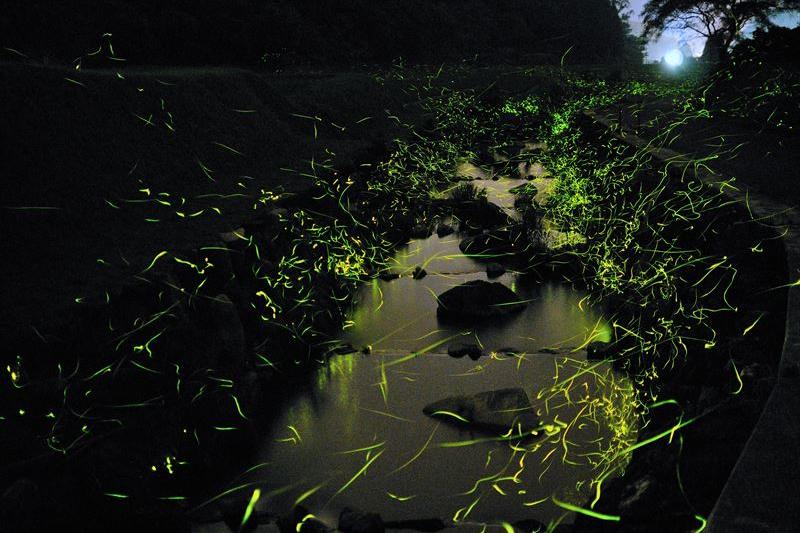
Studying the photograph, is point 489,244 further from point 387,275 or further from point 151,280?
point 151,280

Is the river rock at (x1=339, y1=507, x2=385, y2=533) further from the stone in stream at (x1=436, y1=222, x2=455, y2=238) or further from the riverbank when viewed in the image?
the stone in stream at (x1=436, y1=222, x2=455, y2=238)

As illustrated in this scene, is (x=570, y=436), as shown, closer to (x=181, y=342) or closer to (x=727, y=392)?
(x=727, y=392)

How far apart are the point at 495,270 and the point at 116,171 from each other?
179 inches

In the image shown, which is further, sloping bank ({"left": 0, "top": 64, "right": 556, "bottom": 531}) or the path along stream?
the path along stream

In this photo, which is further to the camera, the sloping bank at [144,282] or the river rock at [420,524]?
the river rock at [420,524]

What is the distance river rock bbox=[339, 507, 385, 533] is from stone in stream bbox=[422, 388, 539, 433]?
1.40 metres

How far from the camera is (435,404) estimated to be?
5625mm

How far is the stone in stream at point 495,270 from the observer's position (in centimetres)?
871

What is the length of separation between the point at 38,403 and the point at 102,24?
20.1 metres

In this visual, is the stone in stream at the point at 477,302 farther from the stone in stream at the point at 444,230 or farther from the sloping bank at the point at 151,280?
the stone in stream at the point at 444,230

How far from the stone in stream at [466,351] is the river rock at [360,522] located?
103 inches

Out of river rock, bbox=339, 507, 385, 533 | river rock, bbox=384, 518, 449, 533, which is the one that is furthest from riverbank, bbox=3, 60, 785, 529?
river rock, bbox=384, 518, 449, 533

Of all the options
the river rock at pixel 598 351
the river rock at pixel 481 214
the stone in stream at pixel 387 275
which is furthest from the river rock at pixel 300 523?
the river rock at pixel 481 214

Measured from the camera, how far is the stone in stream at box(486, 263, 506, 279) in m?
8.71
